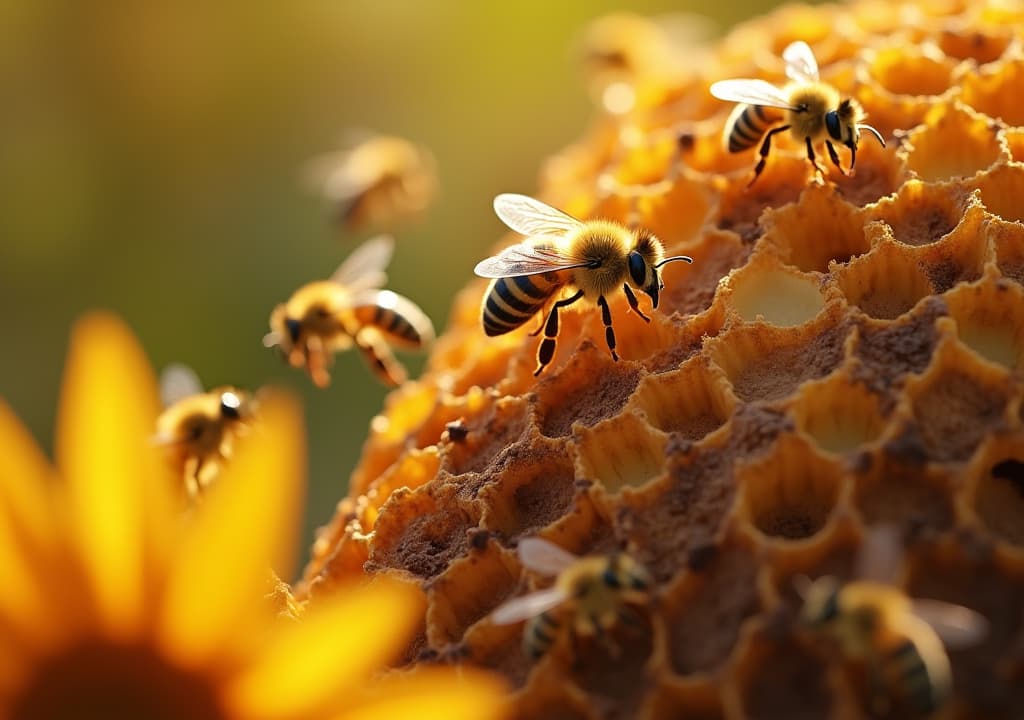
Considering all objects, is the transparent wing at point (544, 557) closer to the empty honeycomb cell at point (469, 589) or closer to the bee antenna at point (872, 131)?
the empty honeycomb cell at point (469, 589)

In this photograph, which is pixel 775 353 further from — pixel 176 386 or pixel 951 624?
pixel 176 386

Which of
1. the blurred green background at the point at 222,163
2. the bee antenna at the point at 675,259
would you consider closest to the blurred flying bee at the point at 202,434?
the bee antenna at the point at 675,259

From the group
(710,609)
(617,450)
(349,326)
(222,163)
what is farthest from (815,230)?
(222,163)

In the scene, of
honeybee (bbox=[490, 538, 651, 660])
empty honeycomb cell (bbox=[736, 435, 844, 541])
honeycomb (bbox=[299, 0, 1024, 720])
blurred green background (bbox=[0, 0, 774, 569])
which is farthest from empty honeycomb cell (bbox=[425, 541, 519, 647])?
blurred green background (bbox=[0, 0, 774, 569])

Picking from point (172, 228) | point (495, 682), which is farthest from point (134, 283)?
point (495, 682)

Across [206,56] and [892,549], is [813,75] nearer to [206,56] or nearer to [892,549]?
[892,549]

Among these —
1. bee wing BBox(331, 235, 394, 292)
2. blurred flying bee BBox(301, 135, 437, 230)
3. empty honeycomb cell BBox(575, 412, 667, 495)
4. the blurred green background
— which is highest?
the blurred green background

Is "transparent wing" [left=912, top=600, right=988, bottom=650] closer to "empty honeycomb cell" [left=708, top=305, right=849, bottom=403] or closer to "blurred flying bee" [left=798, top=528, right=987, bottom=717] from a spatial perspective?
"blurred flying bee" [left=798, top=528, right=987, bottom=717]
